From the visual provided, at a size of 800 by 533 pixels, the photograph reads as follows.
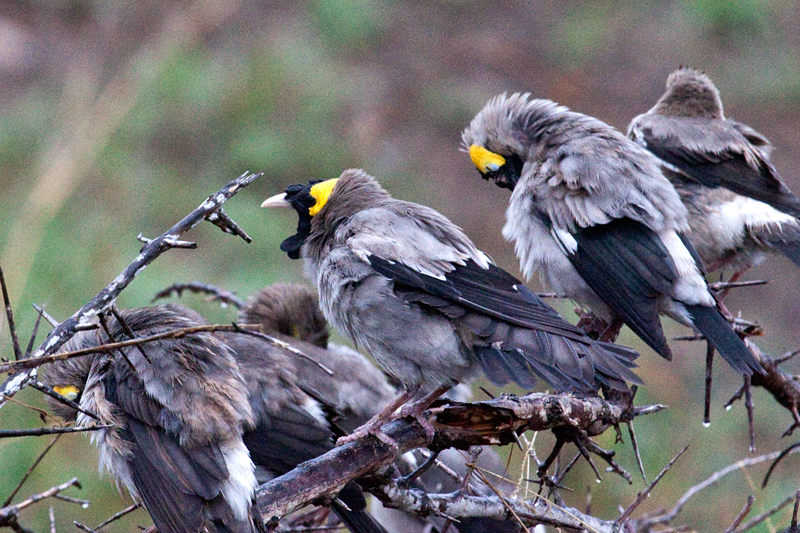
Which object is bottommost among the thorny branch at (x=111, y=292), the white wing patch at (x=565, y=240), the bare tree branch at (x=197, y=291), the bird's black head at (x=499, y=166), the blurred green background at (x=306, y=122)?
the white wing patch at (x=565, y=240)

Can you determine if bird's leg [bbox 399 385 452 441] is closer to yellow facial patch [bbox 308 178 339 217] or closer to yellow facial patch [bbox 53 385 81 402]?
yellow facial patch [bbox 308 178 339 217]

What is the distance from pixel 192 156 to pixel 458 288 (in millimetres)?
6969

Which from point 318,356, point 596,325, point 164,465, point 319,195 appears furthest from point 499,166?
point 164,465

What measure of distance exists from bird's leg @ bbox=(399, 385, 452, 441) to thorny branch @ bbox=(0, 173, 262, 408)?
39.7 inches

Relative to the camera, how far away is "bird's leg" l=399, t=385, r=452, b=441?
3.30 meters

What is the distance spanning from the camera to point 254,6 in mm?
11453

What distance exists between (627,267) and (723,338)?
531 mm

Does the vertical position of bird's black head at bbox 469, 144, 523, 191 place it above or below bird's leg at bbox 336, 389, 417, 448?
above

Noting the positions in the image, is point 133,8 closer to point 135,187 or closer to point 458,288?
point 135,187

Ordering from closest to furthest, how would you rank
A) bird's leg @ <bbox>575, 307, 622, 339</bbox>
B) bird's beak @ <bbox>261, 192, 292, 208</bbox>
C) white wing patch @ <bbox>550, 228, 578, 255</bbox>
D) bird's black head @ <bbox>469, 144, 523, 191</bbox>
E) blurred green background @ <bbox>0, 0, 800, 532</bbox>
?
bird's beak @ <bbox>261, 192, 292, 208</bbox>, white wing patch @ <bbox>550, 228, 578, 255</bbox>, bird's leg @ <bbox>575, 307, 622, 339</bbox>, bird's black head @ <bbox>469, 144, 523, 191</bbox>, blurred green background @ <bbox>0, 0, 800, 532</bbox>

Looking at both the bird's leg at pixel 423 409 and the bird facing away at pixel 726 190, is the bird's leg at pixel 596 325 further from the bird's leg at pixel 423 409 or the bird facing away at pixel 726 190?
the bird's leg at pixel 423 409

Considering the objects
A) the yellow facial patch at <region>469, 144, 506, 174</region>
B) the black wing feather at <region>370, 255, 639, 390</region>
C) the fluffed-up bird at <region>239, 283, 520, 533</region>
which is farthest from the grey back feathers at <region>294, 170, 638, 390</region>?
the yellow facial patch at <region>469, 144, 506, 174</region>

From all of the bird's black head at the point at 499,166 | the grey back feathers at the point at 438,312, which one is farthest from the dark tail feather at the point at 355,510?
the bird's black head at the point at 499,166

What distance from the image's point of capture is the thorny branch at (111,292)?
2436mm
